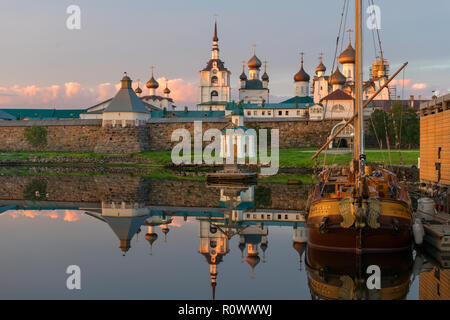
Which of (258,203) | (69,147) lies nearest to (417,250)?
(258,203)

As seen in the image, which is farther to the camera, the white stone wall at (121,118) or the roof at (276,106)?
the roof at (276,106)

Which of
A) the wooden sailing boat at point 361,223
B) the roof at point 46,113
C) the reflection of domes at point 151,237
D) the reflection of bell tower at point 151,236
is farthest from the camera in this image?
the roof at point 46,113

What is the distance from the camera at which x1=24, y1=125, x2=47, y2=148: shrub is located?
2382 inches

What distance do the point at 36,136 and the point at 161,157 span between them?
18295 millimetres

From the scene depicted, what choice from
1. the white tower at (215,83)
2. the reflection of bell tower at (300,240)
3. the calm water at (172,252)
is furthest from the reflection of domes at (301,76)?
the reflection of bell tower at (300,240)

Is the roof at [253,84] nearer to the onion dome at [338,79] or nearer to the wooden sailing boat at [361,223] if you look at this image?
the onion dome at [338,79]

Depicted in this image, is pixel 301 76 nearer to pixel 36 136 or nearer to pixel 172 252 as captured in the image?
pixel 36 136

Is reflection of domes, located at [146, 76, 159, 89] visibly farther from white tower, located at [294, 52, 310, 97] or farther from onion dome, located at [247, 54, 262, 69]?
white tower, located at [294, 52, 310, 97]

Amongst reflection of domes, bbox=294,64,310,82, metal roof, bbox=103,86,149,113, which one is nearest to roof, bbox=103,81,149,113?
metal roof, bbox=103,86,149,113

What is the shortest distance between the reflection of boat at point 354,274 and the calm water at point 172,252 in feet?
0.09

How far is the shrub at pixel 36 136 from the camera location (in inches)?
2382

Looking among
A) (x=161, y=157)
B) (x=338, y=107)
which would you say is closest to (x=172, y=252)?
(x=161, y=157)

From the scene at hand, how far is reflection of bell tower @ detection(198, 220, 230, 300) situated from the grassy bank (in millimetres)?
24454

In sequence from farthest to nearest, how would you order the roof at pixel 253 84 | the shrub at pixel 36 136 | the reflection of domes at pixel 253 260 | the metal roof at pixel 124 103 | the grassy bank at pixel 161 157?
1. the roof at pixel 253 84
2. the shrub at pixel 36 136
3. the metal roof at pixel 124 103
4. the grassy bank at pixel 161 157
5. the reflection of domes at pixel 253 260
